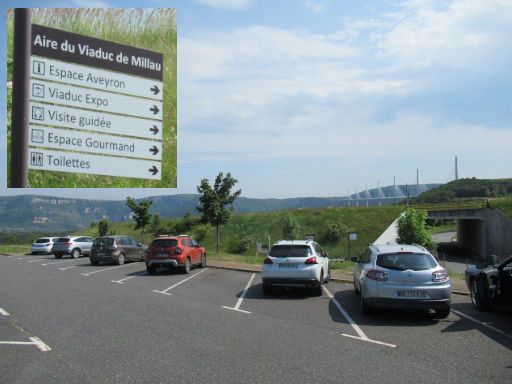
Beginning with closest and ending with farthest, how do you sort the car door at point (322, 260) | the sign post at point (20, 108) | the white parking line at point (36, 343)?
the white parking line at point (36, 343)
the car door at point (322, 260)
the sign post at point (20, 108)

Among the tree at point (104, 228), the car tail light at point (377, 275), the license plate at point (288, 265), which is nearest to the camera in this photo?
the car tail light at point (377, 275)

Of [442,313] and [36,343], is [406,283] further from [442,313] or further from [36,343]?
[36,343]

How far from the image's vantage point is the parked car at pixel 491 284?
9523 mm

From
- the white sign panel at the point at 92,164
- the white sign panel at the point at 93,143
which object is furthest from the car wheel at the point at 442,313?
the white sign panel at the point at 93,143

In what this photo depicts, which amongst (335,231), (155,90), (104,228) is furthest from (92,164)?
(104,228)

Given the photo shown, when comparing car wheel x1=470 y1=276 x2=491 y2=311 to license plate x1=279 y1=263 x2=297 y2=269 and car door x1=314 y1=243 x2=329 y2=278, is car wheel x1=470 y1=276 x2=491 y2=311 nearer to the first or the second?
car door x1=314 y1=243 x2=329 y2=278

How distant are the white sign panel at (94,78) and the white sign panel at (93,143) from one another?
1.67 m

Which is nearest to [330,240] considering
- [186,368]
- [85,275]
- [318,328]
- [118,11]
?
[85,275]

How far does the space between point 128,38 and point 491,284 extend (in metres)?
13.9

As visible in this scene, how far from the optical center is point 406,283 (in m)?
9.47

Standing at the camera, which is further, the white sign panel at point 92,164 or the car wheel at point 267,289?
the white sign panel at point 92,164

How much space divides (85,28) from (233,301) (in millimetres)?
10768

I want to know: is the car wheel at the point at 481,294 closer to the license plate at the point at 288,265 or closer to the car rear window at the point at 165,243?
the license plate at the point at 288,265

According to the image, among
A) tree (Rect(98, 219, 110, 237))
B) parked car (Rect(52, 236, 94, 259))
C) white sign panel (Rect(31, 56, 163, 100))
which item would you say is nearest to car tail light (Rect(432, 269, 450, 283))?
white sign panel (Rect(31, 56, 163, 100))
